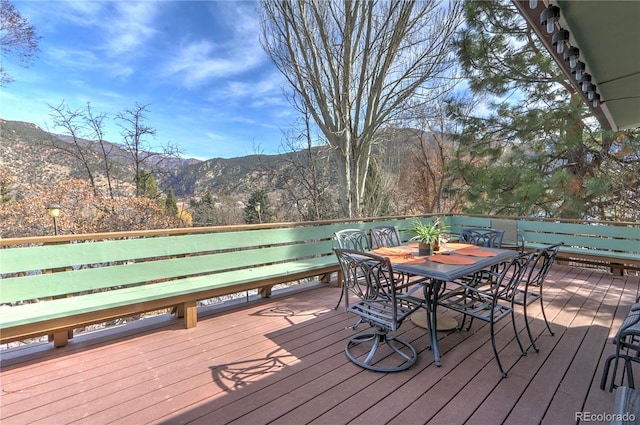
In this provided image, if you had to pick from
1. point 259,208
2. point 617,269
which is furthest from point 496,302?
point 259,208

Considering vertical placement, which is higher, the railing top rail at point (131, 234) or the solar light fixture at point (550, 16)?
the solar light fixture at point (550, 16)

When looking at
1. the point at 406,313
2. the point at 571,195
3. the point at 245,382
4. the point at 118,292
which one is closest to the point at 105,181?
the point at 118,292

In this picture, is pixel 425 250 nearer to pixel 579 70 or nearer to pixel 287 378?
pixel 287 378

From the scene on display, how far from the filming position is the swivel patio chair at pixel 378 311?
6.20 ft

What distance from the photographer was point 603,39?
202 cm

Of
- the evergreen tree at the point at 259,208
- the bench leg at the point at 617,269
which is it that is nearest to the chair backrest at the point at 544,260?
the bench leg at the point at 617,269

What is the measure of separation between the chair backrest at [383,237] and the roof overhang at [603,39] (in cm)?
216

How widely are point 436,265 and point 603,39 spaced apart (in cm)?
195

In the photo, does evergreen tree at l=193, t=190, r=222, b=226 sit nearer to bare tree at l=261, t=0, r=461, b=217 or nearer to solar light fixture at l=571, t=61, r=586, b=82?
bare tree at l=261, t=0, r=461, b=217

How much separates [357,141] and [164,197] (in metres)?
5.34

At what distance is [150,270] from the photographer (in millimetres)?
2629

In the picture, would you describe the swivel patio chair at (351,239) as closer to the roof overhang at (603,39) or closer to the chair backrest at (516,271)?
the chair backrest at (516,271)

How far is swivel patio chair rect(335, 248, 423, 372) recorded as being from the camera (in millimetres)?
1891

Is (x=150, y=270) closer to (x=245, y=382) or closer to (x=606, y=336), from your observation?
(x=245, y=382)
